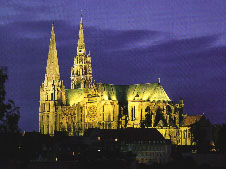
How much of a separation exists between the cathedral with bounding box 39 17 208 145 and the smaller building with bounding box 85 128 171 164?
43.6 ft

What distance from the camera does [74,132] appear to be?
130 m

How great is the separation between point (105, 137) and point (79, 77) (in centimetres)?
4327

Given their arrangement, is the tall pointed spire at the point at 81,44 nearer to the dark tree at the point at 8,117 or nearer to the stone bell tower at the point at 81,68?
the stone bell tower at the point at 81,68

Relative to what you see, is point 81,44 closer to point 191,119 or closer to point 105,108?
point 105,108

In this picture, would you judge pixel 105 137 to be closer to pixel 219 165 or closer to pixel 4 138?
pixel 219 165

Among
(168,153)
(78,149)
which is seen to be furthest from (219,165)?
(78,149)

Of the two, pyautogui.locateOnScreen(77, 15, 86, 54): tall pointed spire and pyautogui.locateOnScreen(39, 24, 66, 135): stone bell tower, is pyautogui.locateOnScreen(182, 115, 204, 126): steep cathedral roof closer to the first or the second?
pyautogui.locateOnScreen(39, 24, 66, 135): stone bell tower

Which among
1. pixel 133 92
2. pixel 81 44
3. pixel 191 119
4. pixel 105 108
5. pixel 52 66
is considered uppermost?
pixel 81 44

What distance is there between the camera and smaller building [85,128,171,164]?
4063 inches

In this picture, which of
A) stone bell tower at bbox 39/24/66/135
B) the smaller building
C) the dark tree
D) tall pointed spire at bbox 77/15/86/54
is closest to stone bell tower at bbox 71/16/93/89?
tall pointed spire at bbox 77/15/86/54

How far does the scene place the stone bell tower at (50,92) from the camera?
138 meters

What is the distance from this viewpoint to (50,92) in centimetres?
14050

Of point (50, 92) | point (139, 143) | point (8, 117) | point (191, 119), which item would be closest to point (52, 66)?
point (50, 92)

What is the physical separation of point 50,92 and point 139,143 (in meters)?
38.9
